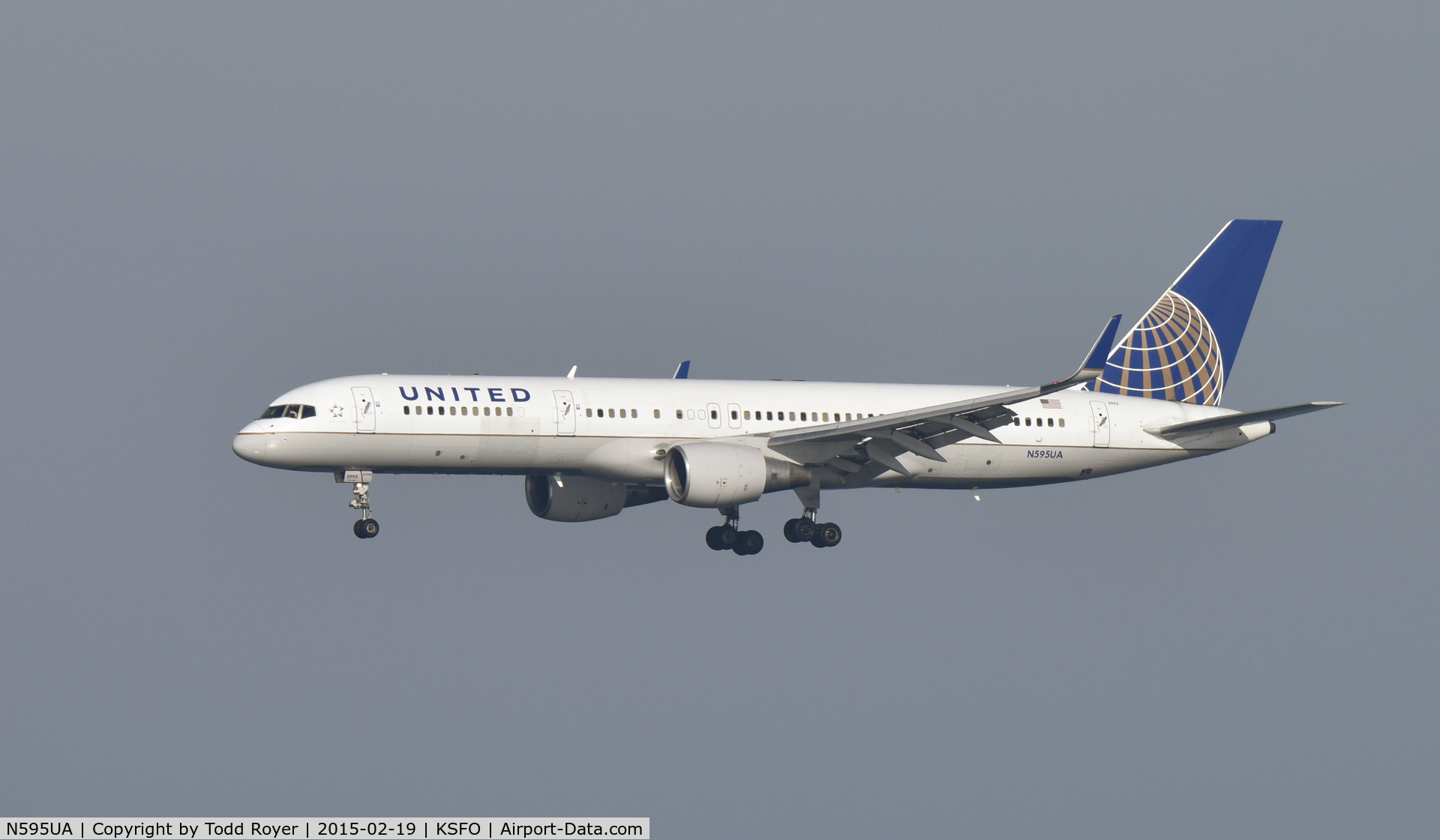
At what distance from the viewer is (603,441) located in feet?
180

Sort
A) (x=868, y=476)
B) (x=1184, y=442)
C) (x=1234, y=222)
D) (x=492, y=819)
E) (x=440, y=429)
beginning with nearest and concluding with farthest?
(x=492, y=819) → (x=440, y=429) → (x=868, y=476) → (x=1184, y=442) → (x=1234, y=222)

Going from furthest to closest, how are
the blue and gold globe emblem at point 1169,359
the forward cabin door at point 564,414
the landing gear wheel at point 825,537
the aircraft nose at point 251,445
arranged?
the blue and gold globe emblem at point 1169,359, the landing gear wheel at point 825,537, the forward cabin door at point 564,414, the aircraft nose at point 251,445

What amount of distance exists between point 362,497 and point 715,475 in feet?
32.0

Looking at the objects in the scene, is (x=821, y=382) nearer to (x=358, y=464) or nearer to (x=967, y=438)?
(x=967, y=438)

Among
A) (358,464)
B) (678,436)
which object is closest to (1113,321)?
(678,436)

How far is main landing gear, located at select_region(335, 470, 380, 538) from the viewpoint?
54.0 m

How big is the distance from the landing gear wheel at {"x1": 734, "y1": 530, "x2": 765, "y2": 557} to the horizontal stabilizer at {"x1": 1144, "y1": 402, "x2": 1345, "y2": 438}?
12.9m

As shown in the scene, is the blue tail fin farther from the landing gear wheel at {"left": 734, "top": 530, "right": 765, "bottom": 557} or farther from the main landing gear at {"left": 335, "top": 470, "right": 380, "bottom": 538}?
the main landing gear at {"left": 335, "top": 470, "right": 380, "bottom": 538}

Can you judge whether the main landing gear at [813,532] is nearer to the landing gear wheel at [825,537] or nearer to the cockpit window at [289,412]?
the landing gear wheel at [825,537]

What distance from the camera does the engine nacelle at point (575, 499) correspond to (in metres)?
59.2

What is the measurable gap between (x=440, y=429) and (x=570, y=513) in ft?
23.7

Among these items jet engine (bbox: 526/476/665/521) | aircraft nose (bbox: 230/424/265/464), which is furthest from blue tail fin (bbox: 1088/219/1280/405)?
aircraft nose (bbox: 230/424/265/464)

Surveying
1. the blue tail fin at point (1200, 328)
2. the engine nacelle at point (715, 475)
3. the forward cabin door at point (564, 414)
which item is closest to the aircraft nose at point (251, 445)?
the forward cabin door at point (564, 414)

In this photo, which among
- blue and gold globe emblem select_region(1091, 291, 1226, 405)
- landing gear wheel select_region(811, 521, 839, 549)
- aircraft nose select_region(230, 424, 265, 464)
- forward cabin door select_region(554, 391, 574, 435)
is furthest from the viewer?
blue and gold globe emblem select_region(1091, 291, 1226, 405)
